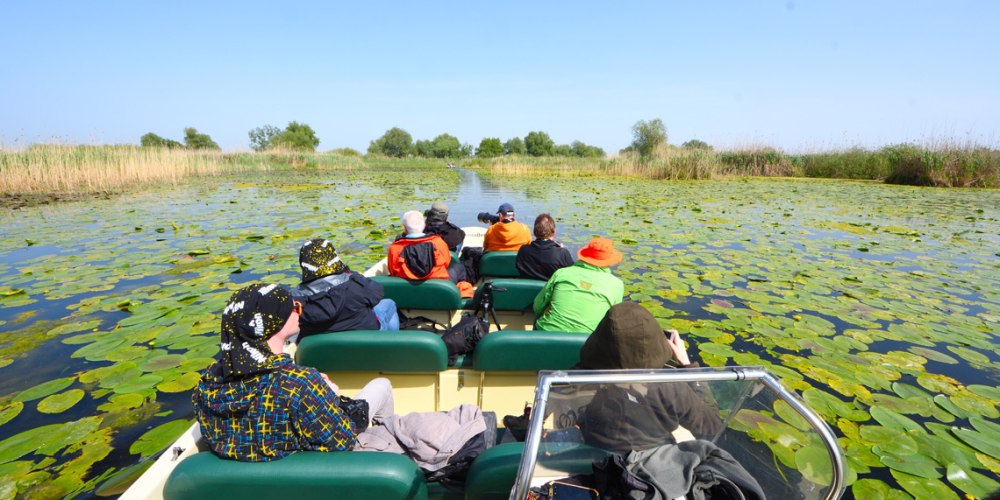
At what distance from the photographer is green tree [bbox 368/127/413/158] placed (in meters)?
69.7

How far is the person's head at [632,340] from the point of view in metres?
1.38

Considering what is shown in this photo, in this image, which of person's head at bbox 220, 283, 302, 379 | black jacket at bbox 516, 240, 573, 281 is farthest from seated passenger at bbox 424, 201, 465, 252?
person's head at bbox 220, 283, 302, 379

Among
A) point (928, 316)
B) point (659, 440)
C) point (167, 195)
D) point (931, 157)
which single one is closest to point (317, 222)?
point (167, 195)

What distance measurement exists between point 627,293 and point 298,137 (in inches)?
2300

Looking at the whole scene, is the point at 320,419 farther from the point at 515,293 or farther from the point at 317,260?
the point at 515,293

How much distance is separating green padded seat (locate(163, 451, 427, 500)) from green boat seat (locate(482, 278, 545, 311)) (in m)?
1.92

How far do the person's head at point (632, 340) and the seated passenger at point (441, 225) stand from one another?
2.79 m

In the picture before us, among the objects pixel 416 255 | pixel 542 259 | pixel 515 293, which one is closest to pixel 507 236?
pixel 542 259

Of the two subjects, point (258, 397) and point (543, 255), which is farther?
point (543, 255)

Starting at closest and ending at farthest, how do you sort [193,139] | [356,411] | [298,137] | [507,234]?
[356,411] < [507,234] < [298,137] < [193,139]

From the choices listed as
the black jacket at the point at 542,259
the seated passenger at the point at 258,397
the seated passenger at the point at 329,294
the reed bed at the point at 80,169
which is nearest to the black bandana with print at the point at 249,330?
the seated passenger at the point at 258,397

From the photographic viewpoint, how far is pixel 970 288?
4.65 meters

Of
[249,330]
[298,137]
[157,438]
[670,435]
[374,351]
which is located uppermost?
[298,137]

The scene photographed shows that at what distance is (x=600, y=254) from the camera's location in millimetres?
2537
